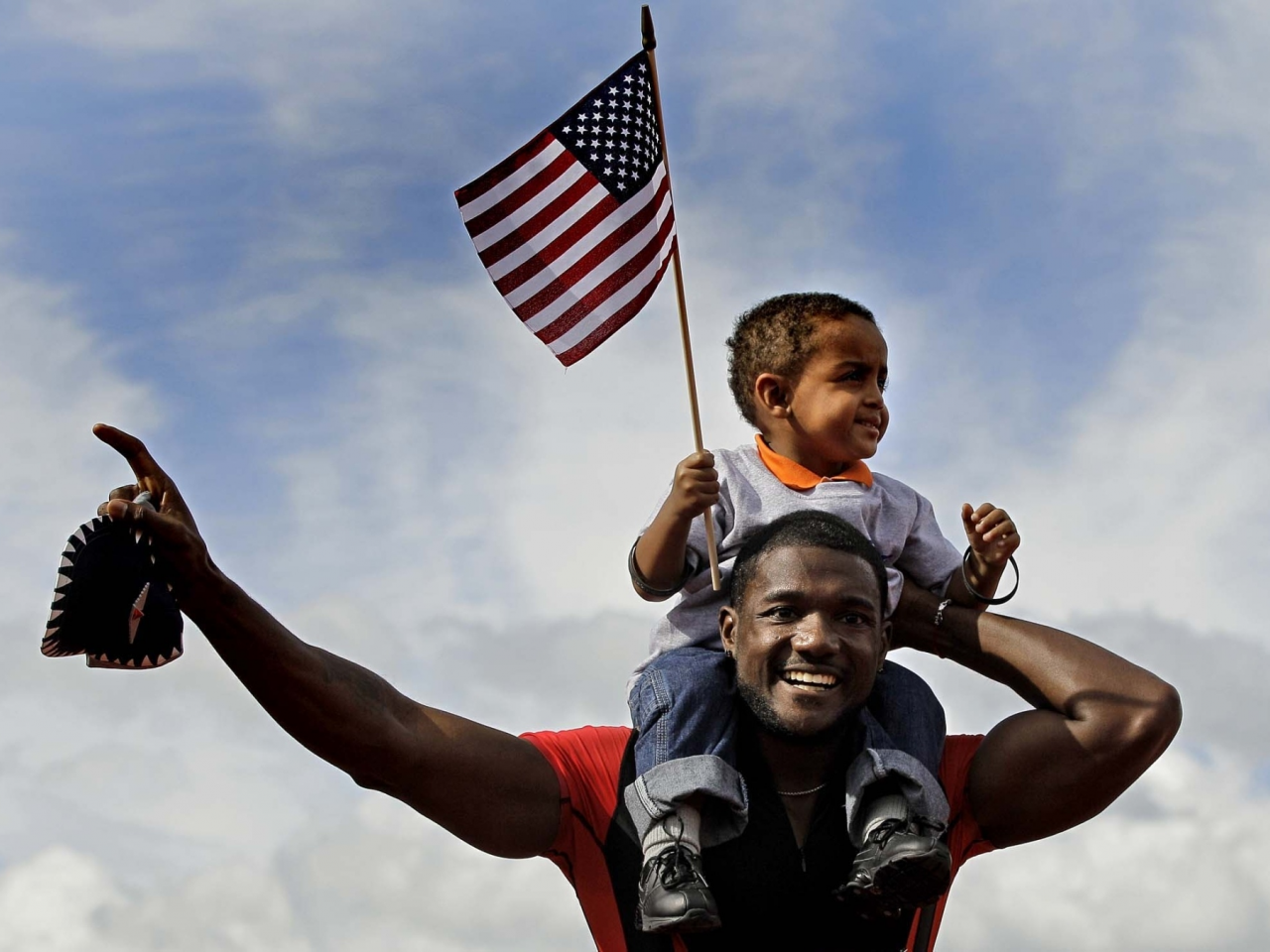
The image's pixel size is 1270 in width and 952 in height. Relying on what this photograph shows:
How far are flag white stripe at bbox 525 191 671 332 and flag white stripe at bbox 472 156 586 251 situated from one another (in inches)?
13.1

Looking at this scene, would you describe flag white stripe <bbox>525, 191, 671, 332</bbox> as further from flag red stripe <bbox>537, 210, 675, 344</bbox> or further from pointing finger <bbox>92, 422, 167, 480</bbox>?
pointing finger <bbox>92, 422, 167, 480</bbox>

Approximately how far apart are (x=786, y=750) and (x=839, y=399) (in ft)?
4.81

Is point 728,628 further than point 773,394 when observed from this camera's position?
No

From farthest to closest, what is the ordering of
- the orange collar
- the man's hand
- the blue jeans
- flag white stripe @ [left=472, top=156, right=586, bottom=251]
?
flag white stripe @ [left=472, top=156, right=586, bottom=251], the orange collar, the blue jeans, the man's hand

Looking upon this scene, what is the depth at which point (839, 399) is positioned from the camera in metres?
7.02

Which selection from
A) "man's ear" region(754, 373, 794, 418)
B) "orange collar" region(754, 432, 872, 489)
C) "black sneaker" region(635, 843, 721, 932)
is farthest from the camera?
"man's ear" region(754, 373, 794, 418)

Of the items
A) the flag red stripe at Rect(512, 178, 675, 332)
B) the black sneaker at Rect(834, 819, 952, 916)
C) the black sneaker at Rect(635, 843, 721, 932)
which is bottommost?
the black sneaker at Rect(635, 843, 721, 932)

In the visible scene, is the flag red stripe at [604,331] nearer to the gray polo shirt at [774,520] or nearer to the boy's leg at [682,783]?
the gray polo shirt at [774,520]

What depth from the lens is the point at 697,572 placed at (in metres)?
6.78

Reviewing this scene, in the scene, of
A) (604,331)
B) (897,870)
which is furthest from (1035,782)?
(604,331)

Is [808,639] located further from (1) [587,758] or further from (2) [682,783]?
(1) [587,758]

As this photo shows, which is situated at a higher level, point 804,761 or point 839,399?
point 839,399

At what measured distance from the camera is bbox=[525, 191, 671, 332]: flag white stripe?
7109mm

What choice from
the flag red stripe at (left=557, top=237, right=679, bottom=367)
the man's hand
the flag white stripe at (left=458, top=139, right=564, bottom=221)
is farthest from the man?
the flag white stripe at (left=458, top=139, right=564, bottom=221)
